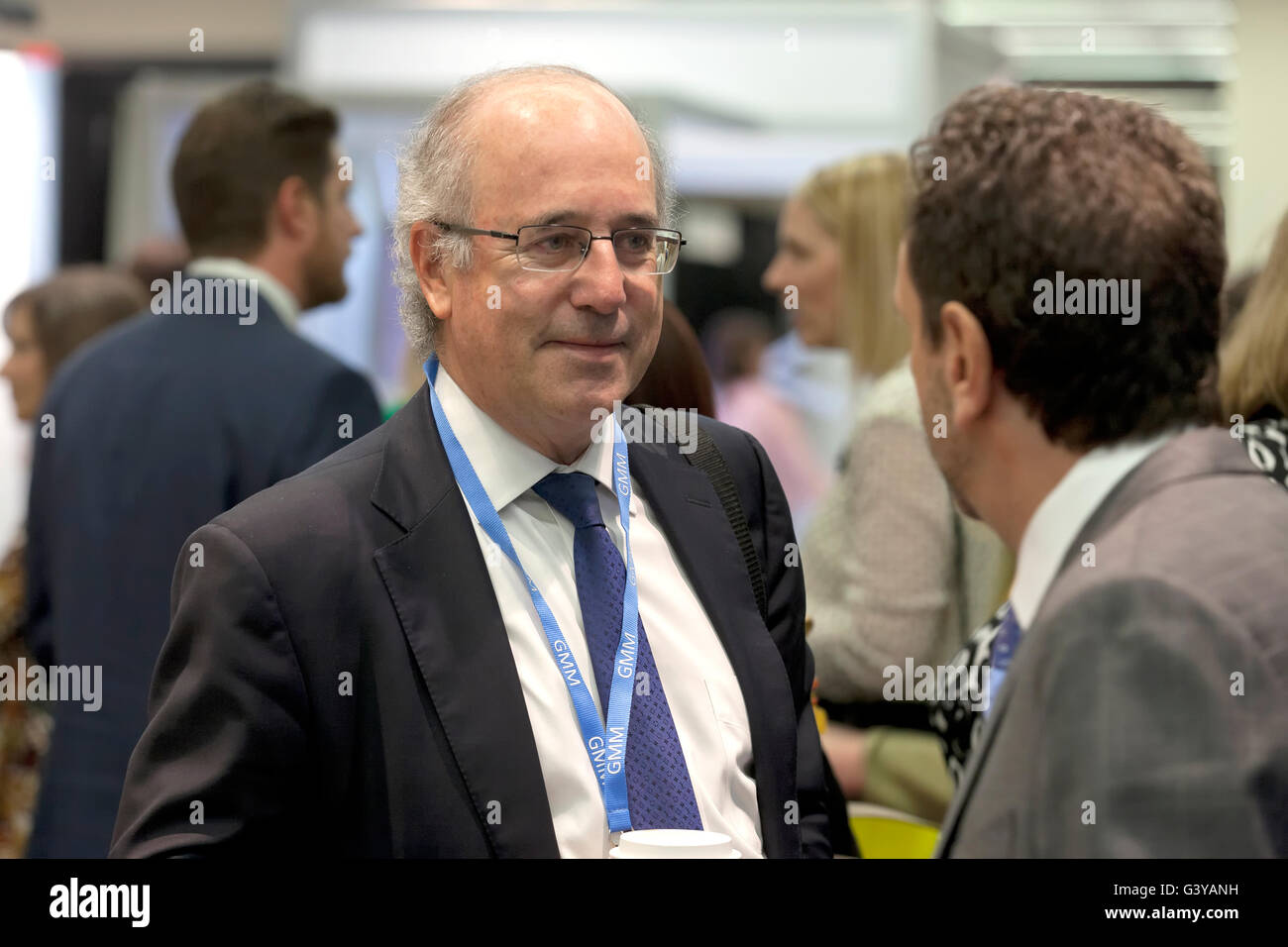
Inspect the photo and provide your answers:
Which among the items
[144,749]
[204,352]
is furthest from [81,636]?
[144,749]

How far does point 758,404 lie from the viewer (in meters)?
6.18

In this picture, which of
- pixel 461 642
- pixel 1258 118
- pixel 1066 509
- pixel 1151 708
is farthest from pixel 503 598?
pixel 1258 118

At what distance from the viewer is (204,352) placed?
9.04 feet

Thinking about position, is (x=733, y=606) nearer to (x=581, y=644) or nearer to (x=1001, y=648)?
(x=581, y=644)

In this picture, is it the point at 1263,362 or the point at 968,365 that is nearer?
the point at 968,365

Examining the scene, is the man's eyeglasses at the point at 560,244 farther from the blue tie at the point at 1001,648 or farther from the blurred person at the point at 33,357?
the blurred person at the point at 33,357

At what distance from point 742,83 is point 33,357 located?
308 centimetres

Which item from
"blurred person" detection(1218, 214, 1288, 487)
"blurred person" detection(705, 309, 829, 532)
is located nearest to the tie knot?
"blurred person" detection(1218, 214, 1288, 487)

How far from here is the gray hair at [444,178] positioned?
1.82 m

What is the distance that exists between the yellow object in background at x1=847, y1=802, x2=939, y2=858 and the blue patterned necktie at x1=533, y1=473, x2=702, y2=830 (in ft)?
2.56

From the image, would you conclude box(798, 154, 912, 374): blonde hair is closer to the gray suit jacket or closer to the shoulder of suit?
the shoulder of suit

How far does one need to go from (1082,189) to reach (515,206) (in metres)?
0.69

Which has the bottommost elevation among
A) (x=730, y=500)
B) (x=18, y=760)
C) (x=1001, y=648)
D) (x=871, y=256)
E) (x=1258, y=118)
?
(x=18, y=760)

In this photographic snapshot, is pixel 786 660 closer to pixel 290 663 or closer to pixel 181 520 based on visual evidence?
pixel 290 663
